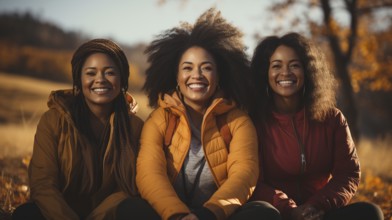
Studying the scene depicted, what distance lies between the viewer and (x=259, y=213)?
9.21ft

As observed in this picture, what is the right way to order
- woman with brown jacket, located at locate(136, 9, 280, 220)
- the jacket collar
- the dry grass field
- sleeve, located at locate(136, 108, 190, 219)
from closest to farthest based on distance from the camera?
1. sleeve, located at locate(136, 108, 190, 219)
2. woman with brown jacket, located at locate(136, 9, 280, 220)
3. the jacket collar
4. the dry grass field

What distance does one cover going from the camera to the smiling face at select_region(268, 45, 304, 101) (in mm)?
3568

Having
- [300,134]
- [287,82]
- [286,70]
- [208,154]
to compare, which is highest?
[286,70]

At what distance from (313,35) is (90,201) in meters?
8.14

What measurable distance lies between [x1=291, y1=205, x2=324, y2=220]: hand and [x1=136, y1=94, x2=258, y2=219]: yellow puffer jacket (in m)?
0.39

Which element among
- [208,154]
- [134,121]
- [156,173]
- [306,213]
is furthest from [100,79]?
[306,213]

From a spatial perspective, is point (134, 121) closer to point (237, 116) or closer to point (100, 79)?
point (100, 79)

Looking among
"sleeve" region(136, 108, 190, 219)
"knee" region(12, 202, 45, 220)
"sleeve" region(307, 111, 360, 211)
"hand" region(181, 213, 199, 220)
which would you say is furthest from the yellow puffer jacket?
"knee" region(12, 202, 45, 220)

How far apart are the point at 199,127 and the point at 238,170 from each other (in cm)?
57

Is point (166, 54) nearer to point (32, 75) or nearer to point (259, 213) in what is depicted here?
point (259, 213)

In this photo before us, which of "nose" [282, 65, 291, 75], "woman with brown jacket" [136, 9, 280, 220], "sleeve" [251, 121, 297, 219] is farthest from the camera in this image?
"nose" [282, 65, 291, 75]

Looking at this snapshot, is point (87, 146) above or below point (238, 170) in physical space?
above

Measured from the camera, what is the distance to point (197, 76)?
11.1ft

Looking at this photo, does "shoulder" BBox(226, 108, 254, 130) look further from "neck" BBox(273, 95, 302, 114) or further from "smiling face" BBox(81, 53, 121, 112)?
"smiling face" BBox(81, 53, 121, 112)
